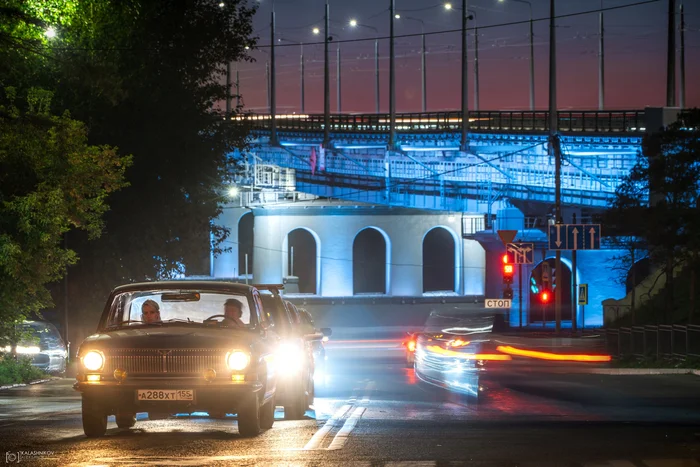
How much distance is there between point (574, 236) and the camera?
4272cm

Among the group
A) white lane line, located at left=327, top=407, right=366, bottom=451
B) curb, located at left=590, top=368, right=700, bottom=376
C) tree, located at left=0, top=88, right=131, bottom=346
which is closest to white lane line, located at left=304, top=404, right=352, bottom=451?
white lane line, located at left=327, top=407, right=366, bottom=451

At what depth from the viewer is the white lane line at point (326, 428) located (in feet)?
35.8

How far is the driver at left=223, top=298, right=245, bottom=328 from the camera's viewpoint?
12252 mm

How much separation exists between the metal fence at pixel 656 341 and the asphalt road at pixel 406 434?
10577 millimetres

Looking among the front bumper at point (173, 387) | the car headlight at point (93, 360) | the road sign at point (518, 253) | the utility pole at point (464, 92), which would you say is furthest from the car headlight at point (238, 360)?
the utility pole at point (464, 92)

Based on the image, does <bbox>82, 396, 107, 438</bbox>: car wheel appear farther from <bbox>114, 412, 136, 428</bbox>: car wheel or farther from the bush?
the bush

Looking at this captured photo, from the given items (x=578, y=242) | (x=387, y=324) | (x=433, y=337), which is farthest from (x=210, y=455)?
(x=387, y=324)

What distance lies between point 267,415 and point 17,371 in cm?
1394

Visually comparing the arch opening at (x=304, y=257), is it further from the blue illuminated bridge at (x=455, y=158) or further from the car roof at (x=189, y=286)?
the car roof at (x=189, y=286)

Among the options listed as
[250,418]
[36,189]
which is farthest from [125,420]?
[36,189]

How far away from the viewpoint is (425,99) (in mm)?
92562

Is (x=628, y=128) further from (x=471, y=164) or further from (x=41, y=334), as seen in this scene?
(x=41, y=334)

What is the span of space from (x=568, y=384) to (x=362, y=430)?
40.3ft

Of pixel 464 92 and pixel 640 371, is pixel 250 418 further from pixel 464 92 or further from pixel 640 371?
pixel 464 92
